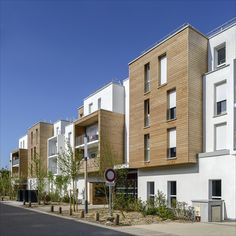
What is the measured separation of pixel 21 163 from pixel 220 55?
51782 mm

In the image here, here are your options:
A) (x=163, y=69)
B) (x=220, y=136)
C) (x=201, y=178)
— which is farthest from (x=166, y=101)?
(x=201, y=178)

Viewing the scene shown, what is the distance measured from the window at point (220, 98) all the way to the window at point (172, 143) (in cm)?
314

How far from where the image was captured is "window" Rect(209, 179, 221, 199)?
22.6 meters

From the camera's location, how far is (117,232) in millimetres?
16281

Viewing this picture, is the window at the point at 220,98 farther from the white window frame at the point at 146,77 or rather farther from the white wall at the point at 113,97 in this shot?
the white wall at the point at 113,97

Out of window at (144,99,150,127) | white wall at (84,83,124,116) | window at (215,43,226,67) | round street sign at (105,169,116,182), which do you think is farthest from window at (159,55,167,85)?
round street sign at (105,169,116,182)

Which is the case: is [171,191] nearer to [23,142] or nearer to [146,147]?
[146,147]

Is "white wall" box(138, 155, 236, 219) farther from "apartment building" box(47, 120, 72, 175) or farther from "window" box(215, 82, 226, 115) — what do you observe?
"apartment building" box(47, 120, 72, 175)

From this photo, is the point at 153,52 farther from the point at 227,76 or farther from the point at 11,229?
the point at 11,229

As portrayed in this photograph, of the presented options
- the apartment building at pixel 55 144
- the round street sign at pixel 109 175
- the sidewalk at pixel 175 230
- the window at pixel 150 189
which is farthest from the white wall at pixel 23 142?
the sidewalk at pixel 175 230

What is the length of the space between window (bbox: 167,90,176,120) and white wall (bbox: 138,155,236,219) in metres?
3.28

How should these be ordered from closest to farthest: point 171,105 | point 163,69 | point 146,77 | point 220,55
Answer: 1. point 220,55
2. point 171,105
3. point 163,69
4. point 146,77

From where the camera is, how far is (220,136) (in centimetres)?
2384

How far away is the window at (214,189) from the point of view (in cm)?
2262
